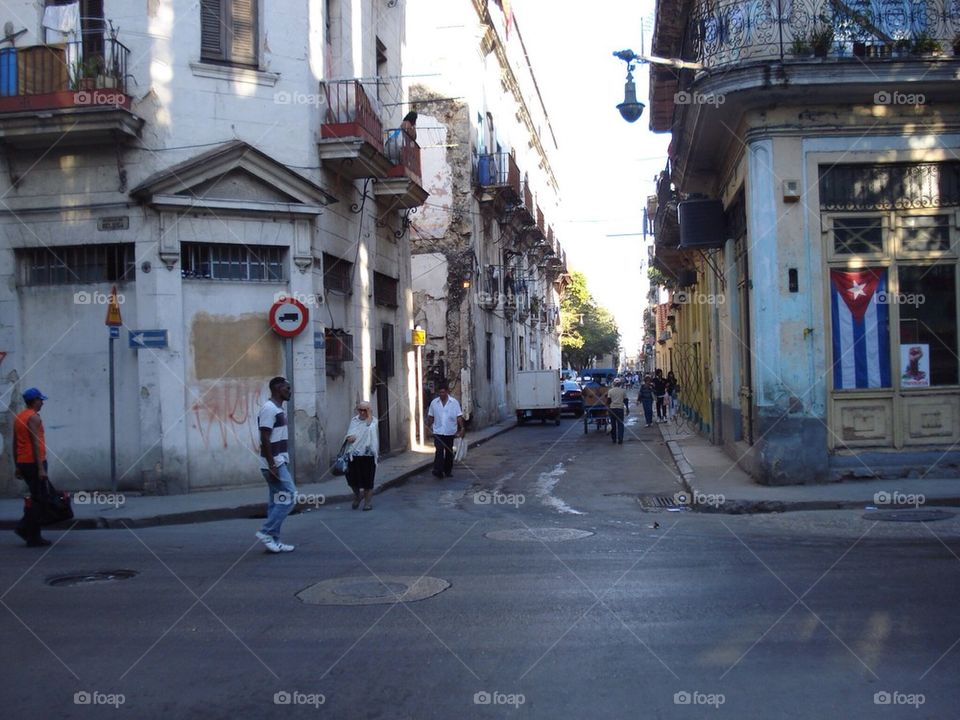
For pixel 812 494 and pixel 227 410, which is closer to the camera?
pixel 812 494

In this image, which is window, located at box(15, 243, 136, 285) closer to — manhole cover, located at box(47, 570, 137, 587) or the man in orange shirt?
the man in orange shirt

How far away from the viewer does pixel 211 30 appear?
634 inches

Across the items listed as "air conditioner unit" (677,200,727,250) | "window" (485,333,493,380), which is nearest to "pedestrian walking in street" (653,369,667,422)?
"window" (485,333,493,380)

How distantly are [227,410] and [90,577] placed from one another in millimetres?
7207

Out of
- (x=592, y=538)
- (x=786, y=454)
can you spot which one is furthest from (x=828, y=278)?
(x=592, y=538)

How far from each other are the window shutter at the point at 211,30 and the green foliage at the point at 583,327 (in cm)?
5962

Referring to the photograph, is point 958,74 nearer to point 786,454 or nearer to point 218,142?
point 786,454

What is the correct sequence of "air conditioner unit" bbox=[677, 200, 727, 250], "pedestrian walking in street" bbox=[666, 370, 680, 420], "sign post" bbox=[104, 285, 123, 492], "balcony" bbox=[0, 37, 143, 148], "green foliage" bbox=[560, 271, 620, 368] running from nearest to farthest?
"sign post" bbox=[104, 285, 123, 492] → "balcony" bbox=[0, 37, 143, 148] → "air conditioner unit" bbox=[677, 200, 727, 250] → "pedestrian walking in street" bbox=[666, 370, 680, 420] → "green foliage" bbox=[560, 271, 620, 368]

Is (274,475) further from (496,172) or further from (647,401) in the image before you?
(496,172)

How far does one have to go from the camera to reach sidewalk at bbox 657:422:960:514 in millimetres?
12156

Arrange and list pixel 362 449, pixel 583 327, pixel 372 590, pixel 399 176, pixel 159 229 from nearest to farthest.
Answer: pixel 372 590 < pixel 362 449 < pixel 159 229 < pixel 399 176 < pixel 583 327

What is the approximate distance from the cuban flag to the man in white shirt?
7108 millimetres

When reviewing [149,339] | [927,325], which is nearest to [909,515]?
[927,325]

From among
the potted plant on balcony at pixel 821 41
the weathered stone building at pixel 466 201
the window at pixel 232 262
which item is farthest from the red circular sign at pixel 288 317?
the weathered stone building at pixel 466 201
